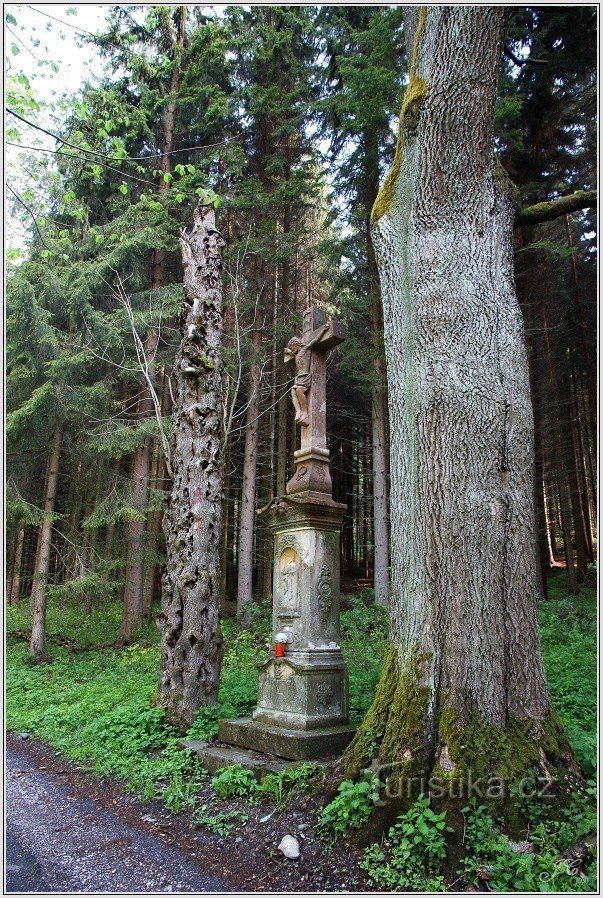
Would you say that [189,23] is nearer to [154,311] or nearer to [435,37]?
[154,311]

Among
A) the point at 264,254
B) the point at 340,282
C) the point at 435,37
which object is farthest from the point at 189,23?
the point at 435,37

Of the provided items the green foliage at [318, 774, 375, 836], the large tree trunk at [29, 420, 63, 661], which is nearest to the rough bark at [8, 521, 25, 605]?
the large tree trunk at [29, 420, 63, 661]

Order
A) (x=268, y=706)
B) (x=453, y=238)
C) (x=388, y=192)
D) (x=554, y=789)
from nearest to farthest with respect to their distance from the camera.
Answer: (x=554, y=789) → (x=453, y=238) → (x=388, y=192) → (x=268, y=706)

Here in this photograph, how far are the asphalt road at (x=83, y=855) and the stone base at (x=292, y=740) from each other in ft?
4.08

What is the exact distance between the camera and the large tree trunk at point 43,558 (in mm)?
11352

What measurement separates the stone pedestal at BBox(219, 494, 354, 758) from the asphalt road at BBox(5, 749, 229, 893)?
1.35 metres

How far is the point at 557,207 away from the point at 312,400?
117 inches

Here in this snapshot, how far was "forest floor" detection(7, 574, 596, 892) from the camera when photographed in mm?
3502

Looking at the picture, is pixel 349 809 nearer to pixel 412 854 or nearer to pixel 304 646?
pixel 412 854

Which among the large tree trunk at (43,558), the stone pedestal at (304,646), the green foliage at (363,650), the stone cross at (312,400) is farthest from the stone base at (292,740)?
the large tree trunk at (43,558)

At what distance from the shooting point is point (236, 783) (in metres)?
4.48

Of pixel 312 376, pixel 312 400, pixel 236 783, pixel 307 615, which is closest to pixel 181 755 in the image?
pixel 236 783

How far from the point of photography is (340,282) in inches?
526

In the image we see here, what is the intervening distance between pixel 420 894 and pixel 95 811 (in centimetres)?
291
